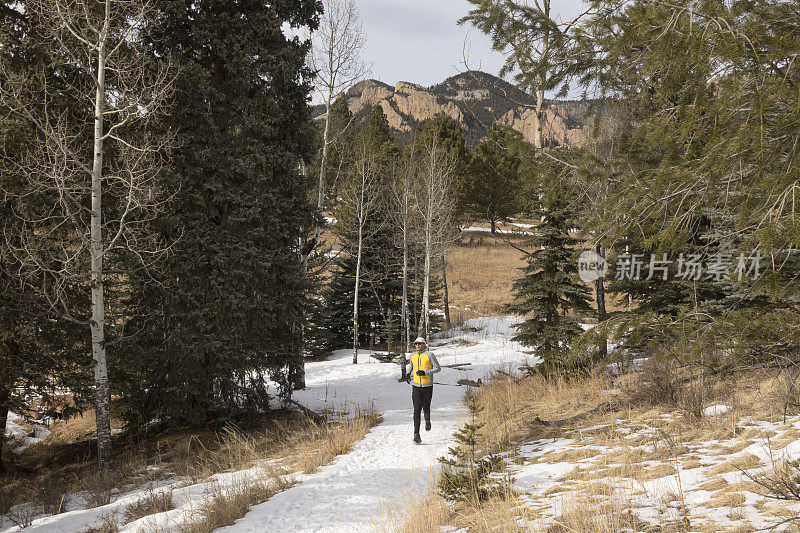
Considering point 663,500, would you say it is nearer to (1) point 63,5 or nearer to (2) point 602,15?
(2) point 602,15

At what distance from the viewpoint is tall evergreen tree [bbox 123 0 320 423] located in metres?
9.11

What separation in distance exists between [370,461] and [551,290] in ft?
22.0

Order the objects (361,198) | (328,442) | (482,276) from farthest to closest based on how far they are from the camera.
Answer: (482,276) → (361,198) → (328,442)

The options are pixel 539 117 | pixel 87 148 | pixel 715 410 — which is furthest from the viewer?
pixel 539 117

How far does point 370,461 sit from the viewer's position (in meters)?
6.81

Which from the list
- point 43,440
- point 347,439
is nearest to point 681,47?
point 347,439

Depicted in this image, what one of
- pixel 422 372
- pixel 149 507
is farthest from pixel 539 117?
pixel 149 507

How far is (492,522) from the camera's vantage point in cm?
375

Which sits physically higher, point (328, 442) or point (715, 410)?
point (715, 410)

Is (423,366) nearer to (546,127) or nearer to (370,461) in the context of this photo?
(370,461)

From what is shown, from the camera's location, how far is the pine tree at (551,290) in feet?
36.6

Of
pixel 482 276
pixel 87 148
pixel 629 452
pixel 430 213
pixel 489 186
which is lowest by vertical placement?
pixel 629 452

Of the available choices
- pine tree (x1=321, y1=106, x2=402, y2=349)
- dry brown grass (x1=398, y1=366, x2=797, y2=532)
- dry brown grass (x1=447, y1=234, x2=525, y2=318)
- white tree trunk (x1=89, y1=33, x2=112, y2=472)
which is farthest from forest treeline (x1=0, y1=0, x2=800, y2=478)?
dry brown grass (x1=447, y1=234, x2=525, y2=318)

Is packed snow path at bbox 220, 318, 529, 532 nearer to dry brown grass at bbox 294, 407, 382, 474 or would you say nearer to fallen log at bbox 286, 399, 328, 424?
dry brown grass at bbox 294, 407, 382, 474
